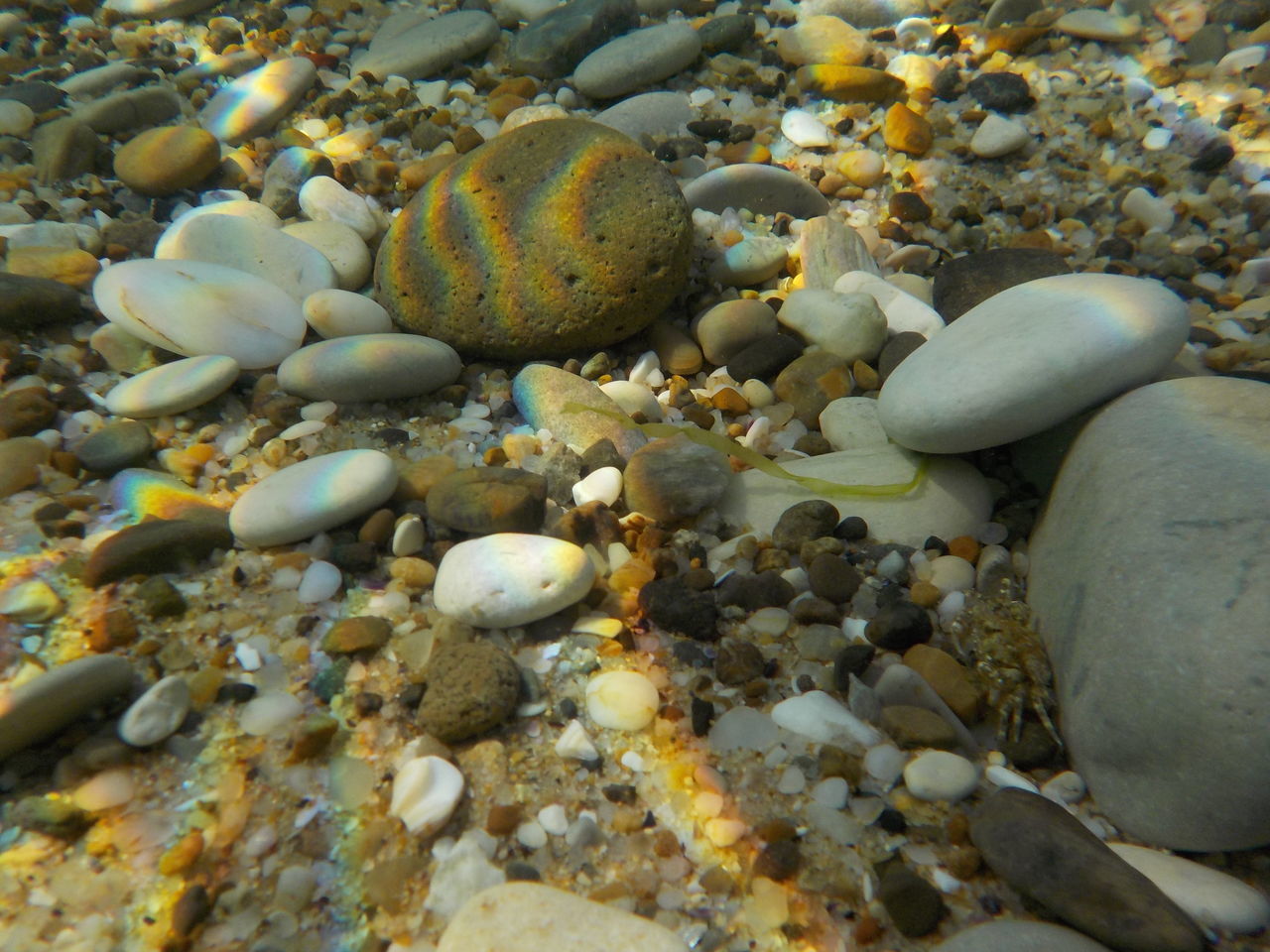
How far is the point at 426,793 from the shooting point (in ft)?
4.96

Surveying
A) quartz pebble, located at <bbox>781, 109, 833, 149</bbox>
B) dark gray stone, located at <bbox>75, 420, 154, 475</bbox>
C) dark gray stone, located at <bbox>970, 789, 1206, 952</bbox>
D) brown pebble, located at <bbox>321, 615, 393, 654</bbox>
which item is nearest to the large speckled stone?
dark gray stone, located at <bbox>75, 420, 154, 475</bbox>

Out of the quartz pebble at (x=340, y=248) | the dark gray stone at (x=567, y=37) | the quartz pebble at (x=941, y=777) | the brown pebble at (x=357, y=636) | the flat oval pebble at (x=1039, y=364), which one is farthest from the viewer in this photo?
the dark gray stone at (x=567, y=37)

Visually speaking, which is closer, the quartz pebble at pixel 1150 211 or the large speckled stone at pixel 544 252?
the large speckled stone at pixel 544 252

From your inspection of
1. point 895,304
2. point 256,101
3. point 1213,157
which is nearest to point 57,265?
point 256,101

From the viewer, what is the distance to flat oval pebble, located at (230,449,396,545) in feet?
6.56

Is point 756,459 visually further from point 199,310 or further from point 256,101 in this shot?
point 256,101

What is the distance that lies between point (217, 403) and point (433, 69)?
89.3 inches

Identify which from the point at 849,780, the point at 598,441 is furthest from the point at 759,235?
the point at 849,780

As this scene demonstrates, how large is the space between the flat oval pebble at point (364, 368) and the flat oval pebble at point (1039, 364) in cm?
144

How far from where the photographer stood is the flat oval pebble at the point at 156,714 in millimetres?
1566

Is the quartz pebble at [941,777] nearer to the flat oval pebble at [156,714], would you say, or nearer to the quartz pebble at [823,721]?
the quartz pebble at [823,721]

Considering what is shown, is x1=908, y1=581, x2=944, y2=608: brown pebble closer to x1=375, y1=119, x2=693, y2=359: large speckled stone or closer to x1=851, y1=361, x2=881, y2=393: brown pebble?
x1=851, y1=361, x2=881, y2=393: brown pebble

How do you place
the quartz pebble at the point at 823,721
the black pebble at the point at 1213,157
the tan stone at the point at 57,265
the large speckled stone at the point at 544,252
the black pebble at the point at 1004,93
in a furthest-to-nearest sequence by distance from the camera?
1. the black pebble at the point at 1004,93
2. the black pebble at the point at 1213,157
3. the tan stone at the point at 57,265
4. the large speckled stone at the point at 544,252
5. the quartz pebble at the point at 823,721

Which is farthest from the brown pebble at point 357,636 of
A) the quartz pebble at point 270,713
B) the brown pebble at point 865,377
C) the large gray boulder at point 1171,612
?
the brown pebble at point 865,377
